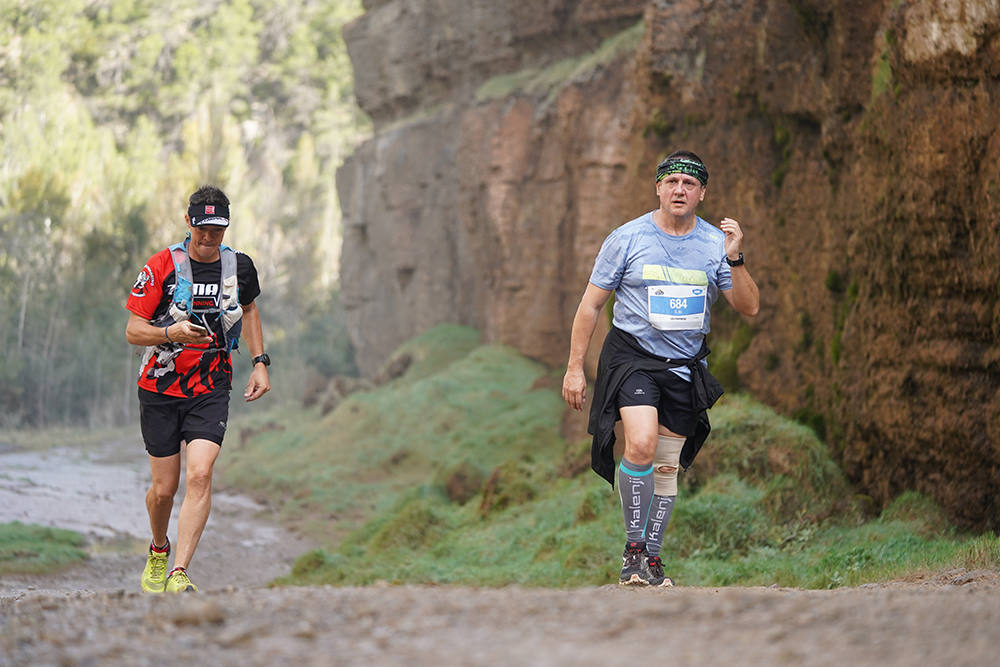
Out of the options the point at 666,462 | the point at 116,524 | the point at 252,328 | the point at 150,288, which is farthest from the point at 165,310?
the point at 116,524

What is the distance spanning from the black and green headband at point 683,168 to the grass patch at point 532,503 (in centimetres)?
235

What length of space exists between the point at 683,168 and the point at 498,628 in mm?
2966

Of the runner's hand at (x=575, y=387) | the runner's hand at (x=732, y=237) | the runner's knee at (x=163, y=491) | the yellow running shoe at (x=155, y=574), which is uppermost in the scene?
the runner's hand at (x=732, y=237)

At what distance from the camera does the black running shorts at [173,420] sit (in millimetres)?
5984

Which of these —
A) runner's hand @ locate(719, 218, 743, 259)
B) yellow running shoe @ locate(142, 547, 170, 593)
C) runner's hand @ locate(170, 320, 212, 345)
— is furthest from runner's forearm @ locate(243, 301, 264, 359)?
runner's hand @ locate(719, 218, 743, 259)

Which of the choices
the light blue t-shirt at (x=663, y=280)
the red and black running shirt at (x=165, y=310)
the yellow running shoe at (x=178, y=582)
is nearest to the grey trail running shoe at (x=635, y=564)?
the light blue t-shirt at (x=663, y=280)

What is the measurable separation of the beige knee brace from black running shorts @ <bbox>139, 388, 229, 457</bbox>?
7.15 ft

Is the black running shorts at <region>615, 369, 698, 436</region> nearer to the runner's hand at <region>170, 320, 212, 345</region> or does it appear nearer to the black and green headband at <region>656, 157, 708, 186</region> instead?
the black and green headband at <region>656, 157, 708, 186</region>

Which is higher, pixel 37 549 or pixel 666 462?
pixel 666 462

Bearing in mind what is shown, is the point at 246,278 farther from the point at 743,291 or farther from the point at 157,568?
the point at 743,291

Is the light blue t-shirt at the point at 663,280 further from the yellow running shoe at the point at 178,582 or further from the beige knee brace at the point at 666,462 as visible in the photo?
the yellow running shoe at the point at 178,582

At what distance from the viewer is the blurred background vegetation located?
32.4m

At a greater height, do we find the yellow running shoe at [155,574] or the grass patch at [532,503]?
the yellow running shoe at [155,574]

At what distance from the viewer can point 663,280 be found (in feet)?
18.5
